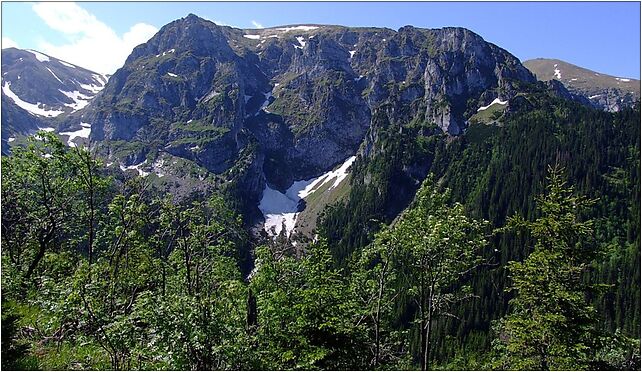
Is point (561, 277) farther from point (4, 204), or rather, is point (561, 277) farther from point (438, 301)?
point (4, 204)

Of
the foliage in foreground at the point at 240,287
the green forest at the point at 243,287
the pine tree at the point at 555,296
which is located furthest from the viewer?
the pine tree at the point at 555,296

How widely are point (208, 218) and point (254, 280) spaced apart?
5.03 m

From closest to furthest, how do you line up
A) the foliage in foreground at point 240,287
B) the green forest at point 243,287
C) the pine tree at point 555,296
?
the green forest at point 243,287 < the foliage in foreground at point 240,287 < the pine tree at point 555,296

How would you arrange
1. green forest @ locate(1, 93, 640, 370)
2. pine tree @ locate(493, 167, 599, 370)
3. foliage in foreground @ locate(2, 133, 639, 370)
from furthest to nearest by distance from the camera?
pine tree @ locate(493, 167, 599, 370) < foliage in foreground @ locate(2, 133, 639, 370) < green forest @ locate(1, 93, 640, 370)

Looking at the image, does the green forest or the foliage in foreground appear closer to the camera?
the green forest

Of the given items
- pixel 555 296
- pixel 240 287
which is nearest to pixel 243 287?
pixel 240 287

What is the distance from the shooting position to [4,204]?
22578 millimetres

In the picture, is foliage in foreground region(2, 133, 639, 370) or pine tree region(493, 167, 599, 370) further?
pine tree region(493, 167, 599, 370)

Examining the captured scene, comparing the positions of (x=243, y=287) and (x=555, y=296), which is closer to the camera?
(x=243, y=287)

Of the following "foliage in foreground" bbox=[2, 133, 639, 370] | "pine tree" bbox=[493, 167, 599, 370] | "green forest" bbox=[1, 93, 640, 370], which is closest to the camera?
"green forest" bbox=[1, 93, 640, 370]

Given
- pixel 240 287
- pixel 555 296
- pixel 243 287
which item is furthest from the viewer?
pixel 555 296

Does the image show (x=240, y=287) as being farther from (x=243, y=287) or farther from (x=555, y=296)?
(x=555, y=296)

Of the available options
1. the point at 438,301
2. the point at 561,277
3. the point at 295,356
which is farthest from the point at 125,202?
the point at 561,277

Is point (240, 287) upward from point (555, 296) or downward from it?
upward
